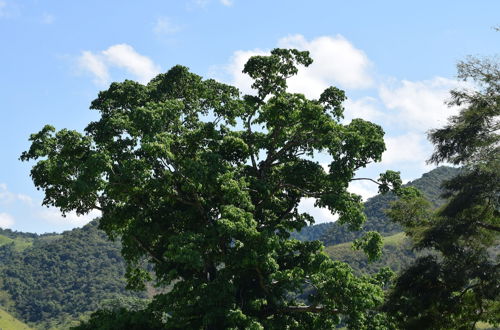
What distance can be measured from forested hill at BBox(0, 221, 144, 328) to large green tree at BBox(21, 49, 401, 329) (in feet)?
434

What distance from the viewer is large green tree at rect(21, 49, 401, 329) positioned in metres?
18.3

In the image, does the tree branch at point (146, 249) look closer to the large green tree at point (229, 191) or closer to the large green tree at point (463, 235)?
the large green tree at point (229, 191)

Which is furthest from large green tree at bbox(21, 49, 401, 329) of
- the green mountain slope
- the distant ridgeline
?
the distant ridgeline

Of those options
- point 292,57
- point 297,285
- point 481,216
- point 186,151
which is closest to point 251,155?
point 186,151

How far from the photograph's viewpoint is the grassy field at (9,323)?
140 m

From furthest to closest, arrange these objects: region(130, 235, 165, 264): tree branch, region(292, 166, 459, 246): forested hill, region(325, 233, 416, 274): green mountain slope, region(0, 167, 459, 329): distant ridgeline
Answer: region(292, 166, 459, 246): forested hill < region(0, 167, 459, 329): distant ridgeline < region(325, 233, 416, 274): green mountain slope < region(130, 235, 165, 264): tree branch

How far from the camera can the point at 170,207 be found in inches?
837

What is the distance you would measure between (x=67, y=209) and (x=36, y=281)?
556ft

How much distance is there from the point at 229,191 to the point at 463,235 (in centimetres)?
969

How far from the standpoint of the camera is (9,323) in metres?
144

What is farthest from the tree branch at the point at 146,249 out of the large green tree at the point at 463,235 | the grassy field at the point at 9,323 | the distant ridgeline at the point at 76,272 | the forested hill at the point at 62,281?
the grassy field at the point at 9,323

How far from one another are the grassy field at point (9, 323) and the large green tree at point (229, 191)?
133860mm

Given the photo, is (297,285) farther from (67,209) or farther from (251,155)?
(67,209)

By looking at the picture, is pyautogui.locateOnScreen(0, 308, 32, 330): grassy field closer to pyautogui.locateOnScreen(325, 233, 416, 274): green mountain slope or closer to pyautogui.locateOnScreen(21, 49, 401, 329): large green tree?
pyautogui.locateOnScreen(325, 233, 416, 274): green mountain slope
